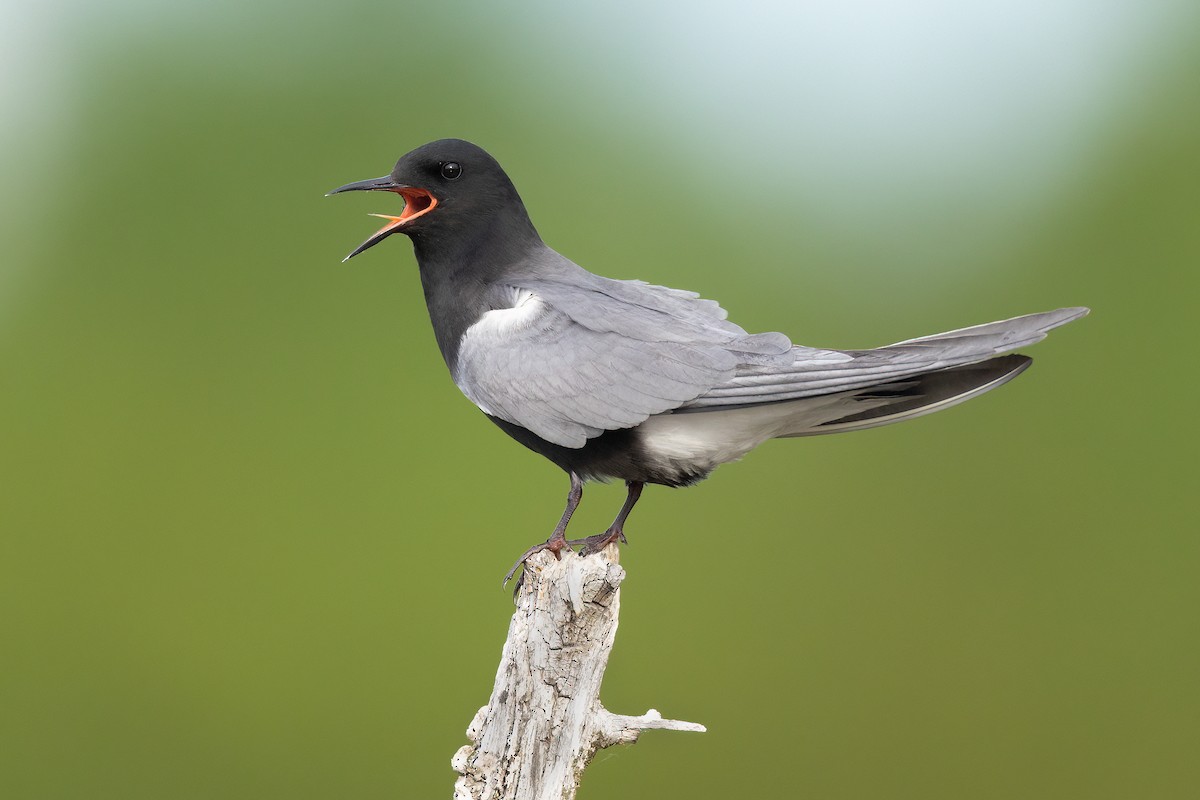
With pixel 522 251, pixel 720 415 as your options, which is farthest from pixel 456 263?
pixel 720 415

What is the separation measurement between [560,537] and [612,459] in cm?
27

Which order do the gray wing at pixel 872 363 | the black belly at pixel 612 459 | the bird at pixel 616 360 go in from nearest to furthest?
1. the gray wing at pixel 872 363
2. the bird at pixel 616 360
3. the black belly at pixel 612 459

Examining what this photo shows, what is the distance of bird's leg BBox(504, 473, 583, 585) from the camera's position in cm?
288

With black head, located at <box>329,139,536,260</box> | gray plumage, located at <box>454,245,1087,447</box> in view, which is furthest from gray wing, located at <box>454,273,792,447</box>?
black head, located at <box>329,139,536,260</box>

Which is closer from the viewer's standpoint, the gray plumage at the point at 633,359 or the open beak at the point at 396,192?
the gray plumage at the point at 633,359

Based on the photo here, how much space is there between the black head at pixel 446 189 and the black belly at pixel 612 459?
23.5 inches

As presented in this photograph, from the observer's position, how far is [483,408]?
286 centimetres

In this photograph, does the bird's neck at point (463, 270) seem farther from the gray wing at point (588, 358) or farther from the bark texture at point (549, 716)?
the bark texture at point (549, 716)

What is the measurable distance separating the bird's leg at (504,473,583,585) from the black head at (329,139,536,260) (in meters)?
0.78

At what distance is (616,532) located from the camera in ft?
10.1

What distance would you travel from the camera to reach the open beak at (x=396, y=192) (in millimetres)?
3027

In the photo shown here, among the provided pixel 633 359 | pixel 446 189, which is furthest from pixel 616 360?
pixel 446 189

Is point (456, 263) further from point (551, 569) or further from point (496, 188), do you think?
point (551, 569)

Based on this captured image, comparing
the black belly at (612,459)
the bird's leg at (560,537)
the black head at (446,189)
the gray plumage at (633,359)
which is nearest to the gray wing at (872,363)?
the gray plumage at (633,359)
